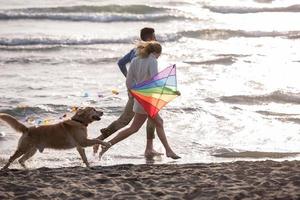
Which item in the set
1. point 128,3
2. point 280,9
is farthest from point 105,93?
point 280,9

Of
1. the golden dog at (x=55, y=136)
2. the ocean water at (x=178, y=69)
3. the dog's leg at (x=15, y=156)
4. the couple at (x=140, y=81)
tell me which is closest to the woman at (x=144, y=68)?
the couple at (x=140, y=81)

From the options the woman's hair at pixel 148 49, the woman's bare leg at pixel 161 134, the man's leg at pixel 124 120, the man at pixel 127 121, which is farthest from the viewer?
the man's leg at pixel 124 120

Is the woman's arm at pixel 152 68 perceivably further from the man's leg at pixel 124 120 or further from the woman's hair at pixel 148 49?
the man's leg at pixel 124 120

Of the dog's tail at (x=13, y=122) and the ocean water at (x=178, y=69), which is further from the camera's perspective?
the ocean water at (x=178, y=69)

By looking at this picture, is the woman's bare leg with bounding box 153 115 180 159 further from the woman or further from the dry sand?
the dry sand

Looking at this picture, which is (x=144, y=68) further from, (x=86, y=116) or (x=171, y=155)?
(x=171, y=155)

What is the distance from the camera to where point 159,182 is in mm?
8992

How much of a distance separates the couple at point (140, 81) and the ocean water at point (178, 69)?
380 mm

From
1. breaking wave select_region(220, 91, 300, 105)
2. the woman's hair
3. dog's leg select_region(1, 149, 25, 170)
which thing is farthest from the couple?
breaking wave select_region(220, 91, 300, 105)

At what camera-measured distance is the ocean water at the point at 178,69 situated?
41.6ft

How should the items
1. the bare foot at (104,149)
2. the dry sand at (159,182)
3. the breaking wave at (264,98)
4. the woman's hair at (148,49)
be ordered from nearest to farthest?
the dry sand at (159,182) → the woman's hair at (148,49) → the bare foot at (104,149) → the breaking wave at (264,98)

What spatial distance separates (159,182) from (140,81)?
2.35m

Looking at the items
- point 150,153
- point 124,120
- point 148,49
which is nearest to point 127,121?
point 124,120

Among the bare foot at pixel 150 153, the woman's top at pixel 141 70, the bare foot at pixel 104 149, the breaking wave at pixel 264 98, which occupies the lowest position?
the bare foot at pixel 150 153
